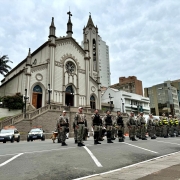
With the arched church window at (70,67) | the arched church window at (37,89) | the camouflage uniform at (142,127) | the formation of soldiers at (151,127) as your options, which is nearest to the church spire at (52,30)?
the arched church window at (70,67)

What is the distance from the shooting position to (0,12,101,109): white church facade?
35.6m

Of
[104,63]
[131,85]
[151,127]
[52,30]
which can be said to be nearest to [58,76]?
[52,30]

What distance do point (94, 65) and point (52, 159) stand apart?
4715cm

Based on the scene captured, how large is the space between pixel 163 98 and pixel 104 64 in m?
35.0

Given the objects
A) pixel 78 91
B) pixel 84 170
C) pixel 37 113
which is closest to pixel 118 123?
pixel 84 170

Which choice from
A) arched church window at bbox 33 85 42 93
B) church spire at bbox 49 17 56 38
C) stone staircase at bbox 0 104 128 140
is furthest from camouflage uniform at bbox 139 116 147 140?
church spire at bbox 49 17 56 38

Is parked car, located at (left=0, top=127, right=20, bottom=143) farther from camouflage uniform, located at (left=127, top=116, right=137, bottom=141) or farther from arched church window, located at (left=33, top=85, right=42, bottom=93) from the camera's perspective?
arched church window, located at (left=33, top=85, right=42, bottom=93)

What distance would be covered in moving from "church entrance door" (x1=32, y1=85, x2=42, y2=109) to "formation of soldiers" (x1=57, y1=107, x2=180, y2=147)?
21229 mm

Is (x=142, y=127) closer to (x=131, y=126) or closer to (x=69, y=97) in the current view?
(x=131, y=126)

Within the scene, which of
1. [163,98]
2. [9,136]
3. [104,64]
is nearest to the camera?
[9,136]

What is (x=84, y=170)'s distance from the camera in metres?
5.11

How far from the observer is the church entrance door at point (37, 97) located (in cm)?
3494

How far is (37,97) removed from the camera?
3566cm

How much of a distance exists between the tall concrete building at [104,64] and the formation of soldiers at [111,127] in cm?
8203
